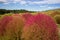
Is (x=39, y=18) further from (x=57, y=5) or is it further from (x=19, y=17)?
(x=57, y=5)

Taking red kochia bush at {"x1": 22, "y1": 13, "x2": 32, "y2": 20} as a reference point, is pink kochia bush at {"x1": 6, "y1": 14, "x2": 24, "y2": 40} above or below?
below

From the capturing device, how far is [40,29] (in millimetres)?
1959

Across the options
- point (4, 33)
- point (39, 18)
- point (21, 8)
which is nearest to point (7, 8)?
point (21, 8)

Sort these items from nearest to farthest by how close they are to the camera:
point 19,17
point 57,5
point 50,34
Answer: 1. point 50,34
2. point 19,17
3. point 57,5

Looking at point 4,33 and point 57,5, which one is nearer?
point 4,33

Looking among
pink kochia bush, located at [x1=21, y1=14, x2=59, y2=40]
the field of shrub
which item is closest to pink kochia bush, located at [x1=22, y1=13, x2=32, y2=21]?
the field of shrub

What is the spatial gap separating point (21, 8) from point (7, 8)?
17cm

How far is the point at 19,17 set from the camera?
7.26ft

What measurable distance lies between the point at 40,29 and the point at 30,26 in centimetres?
10

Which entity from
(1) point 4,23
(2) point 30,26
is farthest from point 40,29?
(1) point 4,23

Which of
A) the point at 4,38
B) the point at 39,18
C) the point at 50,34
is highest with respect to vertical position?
the point at 39,18

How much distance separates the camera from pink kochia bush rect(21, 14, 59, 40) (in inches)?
77.3

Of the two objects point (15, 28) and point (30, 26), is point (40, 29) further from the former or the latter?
point (15, 28)

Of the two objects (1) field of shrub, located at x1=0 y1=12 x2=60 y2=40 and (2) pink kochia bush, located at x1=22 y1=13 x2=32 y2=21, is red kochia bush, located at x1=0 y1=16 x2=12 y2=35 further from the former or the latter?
(2) pink kochia bush, located at x1=22 y1=13 x2=32 y2=21
